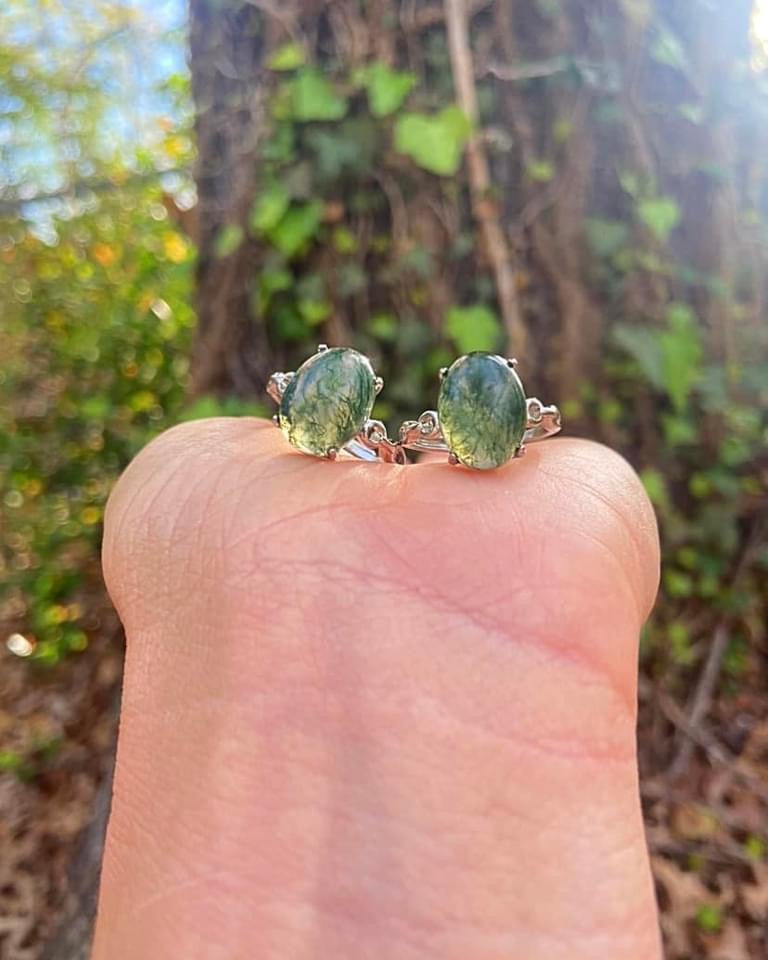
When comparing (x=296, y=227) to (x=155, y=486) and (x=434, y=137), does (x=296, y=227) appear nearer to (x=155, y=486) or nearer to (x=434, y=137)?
(x=434, y=137)

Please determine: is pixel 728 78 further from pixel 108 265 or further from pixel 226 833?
pixel 226 833

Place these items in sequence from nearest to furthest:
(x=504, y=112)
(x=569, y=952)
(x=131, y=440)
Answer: (x=569, y=952) < (x=504, y=112) < (x=131, y=440)

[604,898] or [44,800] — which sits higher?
[604,898]

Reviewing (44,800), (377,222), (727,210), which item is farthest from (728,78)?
(44,800)

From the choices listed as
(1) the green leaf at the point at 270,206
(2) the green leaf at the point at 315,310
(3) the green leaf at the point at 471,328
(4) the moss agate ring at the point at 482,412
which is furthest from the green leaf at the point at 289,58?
(4) the moss agate ring at the point at 482,412

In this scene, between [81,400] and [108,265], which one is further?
[108,265]

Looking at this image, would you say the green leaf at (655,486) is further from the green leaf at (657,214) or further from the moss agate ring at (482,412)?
the moss agate ring at (482,412)
